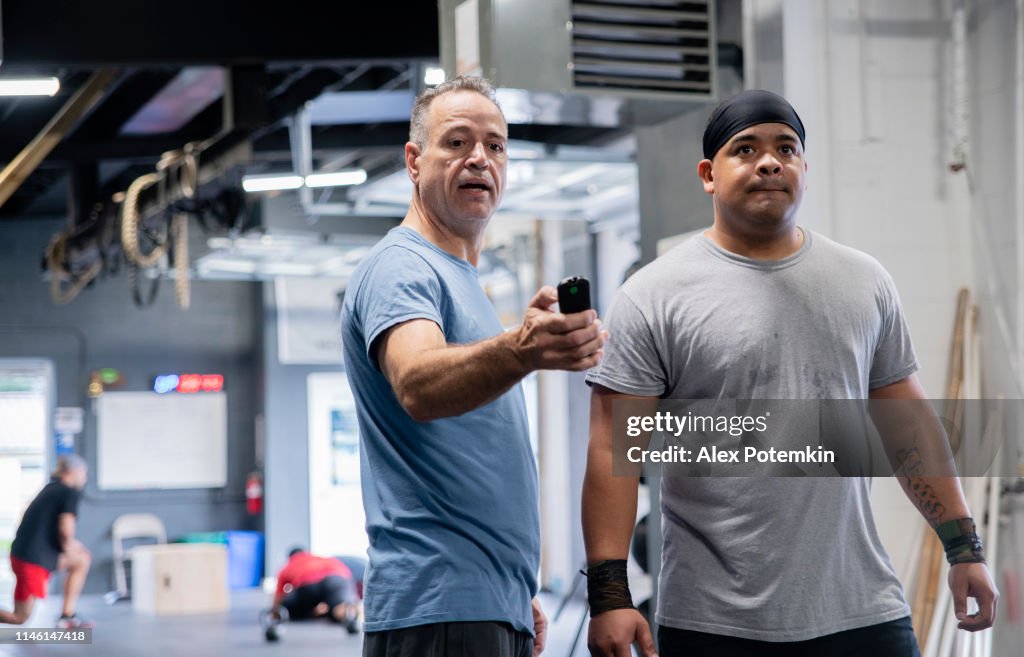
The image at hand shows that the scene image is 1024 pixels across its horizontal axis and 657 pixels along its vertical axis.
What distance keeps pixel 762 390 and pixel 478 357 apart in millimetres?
647

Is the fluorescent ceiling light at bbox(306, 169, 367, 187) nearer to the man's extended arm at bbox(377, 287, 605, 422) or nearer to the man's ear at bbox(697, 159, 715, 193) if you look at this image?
the man's ear at bbox(697, 159, 715, 193)

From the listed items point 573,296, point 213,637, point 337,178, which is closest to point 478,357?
point 573,296

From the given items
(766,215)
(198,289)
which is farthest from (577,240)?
(766,215)

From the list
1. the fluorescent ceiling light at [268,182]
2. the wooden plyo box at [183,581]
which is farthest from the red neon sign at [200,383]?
the fluorescent ceiling light at [268,182]

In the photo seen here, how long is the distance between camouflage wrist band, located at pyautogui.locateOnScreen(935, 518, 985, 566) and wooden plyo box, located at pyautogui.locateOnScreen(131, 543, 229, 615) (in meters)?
10.1

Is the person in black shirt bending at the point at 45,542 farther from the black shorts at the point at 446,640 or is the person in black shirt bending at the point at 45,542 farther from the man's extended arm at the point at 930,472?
the man's extended arm at the point at 930,472

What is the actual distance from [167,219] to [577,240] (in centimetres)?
336

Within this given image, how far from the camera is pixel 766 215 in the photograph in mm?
1855

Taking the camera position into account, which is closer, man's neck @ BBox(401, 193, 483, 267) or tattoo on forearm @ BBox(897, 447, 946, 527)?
man's neck @ BBox(401, 193, 483, 267)

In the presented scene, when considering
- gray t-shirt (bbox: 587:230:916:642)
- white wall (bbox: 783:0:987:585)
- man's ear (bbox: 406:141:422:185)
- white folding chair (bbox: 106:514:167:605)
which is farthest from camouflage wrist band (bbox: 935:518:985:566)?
white folding chair (bbox: 106:514:167:605)

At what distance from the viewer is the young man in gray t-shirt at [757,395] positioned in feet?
5.86

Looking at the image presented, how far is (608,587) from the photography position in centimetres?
180

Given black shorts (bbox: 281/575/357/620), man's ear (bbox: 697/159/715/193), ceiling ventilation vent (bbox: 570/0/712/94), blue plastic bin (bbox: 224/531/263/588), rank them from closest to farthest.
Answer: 1. man's ear (bbox: 697/159/715/193)
2. ceiling ventilation vent (bbox: 570/0/712/94)
3. black shorts (bbox: 281/575/357/620)
4. blue plastic bin (bbox: 224/531/263/588)

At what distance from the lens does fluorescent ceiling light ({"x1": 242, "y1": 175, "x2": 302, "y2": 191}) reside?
7.80 metres
